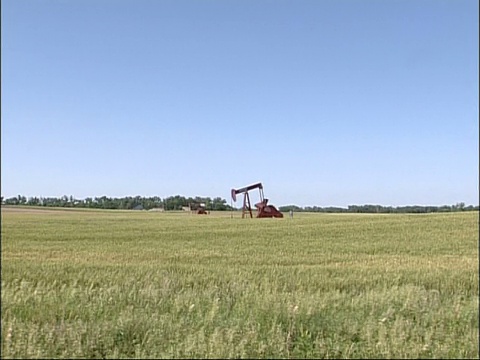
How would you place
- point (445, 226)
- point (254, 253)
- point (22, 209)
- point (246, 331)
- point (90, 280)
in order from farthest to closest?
point (445, 226) → point (254, 253) → point (90, 280) → point (246, 331) → point (22, 209)

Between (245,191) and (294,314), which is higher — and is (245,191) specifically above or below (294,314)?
above

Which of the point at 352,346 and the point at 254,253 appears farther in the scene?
the point at 254,253

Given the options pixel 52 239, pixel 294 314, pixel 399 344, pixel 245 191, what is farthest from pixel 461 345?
pixel 52 239

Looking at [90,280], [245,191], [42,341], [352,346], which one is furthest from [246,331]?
[90,280]

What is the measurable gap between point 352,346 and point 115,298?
231 cm

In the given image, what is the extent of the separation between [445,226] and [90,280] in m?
8.99

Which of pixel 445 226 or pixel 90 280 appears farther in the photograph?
pixel 445 226

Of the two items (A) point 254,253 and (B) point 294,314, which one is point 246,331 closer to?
(B) point 294,314

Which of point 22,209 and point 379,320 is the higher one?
point 22,209

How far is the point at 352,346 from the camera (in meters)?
3.69

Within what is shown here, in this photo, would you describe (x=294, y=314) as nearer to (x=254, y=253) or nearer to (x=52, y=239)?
(x=254, y=253)

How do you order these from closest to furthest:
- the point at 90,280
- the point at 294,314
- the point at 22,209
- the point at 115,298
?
the point at 22,209 < the point at 294,314 < the point at 115,298 < the point at 90,280

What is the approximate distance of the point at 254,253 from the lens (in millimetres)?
10984

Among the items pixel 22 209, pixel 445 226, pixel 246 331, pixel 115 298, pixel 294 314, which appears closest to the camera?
pixel 22 209
